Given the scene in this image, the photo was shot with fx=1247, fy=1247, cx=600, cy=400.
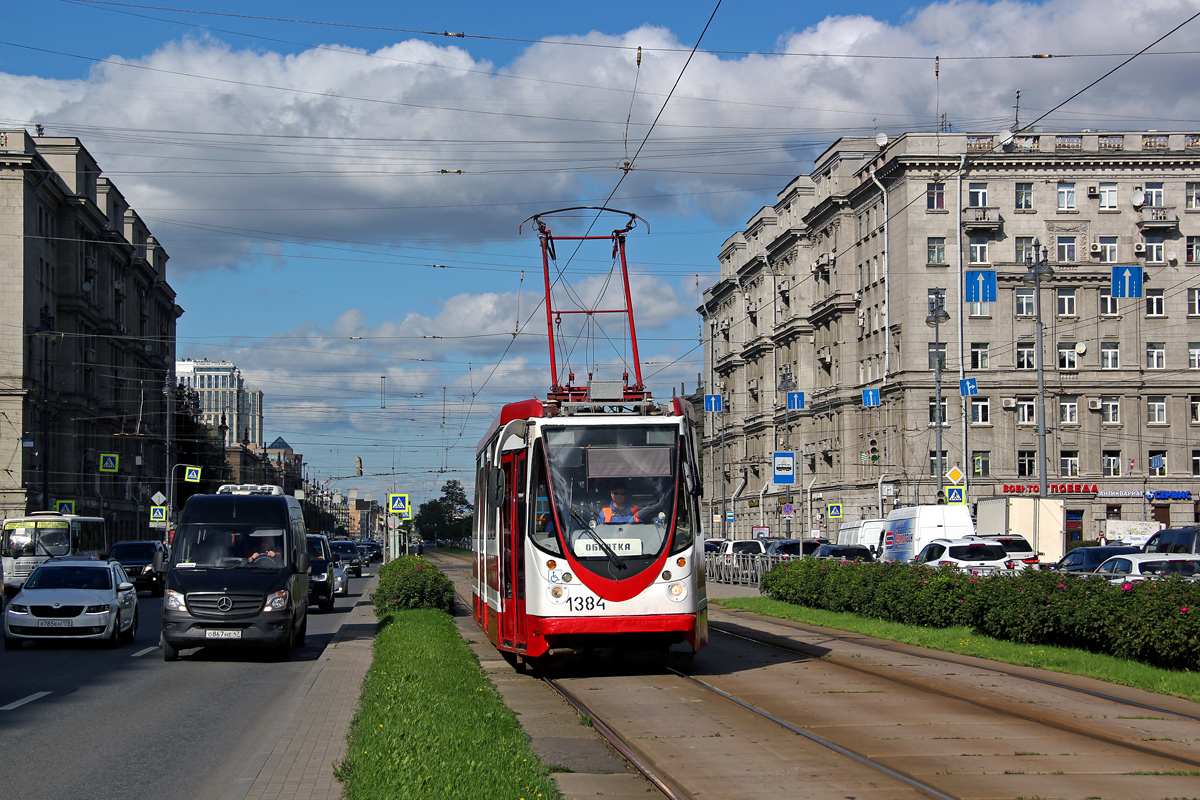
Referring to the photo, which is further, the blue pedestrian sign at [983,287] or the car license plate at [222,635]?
the blue pedestrian sign at [983,287]

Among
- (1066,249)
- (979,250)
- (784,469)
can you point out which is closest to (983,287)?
(784,469)

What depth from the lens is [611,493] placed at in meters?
15.0

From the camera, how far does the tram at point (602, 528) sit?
1459 centimetres

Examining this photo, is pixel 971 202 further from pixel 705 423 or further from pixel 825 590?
pixel 705 423

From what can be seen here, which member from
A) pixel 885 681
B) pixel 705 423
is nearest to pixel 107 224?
pixel 705 423

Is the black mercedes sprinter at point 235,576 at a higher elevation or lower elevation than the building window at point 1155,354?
lower

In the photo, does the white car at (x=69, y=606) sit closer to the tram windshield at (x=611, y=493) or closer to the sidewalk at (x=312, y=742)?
the sidewalk at (x=312, y=742)

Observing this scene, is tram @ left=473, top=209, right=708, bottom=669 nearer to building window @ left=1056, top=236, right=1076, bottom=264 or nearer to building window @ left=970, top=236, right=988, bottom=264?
building window @ left=970, top=236, right=988, bottom=264

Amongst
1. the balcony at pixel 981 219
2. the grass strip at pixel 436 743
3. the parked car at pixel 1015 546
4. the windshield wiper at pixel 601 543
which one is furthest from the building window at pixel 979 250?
the grass strip at pixel 436 743

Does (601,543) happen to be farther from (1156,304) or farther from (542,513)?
(1156,304)

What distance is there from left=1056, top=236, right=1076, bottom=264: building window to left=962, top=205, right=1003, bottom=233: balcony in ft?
11.4

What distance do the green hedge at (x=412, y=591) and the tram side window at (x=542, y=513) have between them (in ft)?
39.4

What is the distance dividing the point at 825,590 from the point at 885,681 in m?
12.9

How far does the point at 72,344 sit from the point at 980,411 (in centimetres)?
5266
